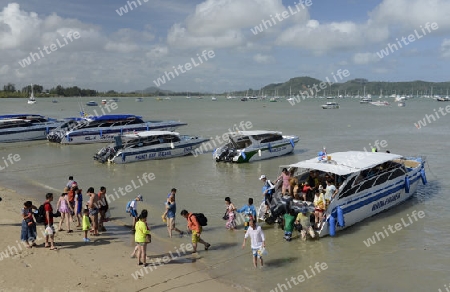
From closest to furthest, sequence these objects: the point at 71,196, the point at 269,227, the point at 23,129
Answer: the point at 269,227
the point at 71,196
the point at 23,129

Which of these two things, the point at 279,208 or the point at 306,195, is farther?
the point at 306,195

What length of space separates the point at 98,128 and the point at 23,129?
7.31 metres

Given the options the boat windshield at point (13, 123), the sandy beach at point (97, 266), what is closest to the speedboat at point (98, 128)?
the boat windshield at point (13, 123)

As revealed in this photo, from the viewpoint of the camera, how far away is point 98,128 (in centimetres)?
3481

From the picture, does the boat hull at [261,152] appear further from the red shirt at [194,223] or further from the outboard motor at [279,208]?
the red shirt at [194,223]

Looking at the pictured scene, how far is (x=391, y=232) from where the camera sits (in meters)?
13.1

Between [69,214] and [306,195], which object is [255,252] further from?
[69,214]

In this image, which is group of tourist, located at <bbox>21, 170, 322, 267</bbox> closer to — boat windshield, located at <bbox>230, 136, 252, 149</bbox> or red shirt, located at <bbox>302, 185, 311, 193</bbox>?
red shirt, located at <bbox>302, 185, 311, 193</bbox>

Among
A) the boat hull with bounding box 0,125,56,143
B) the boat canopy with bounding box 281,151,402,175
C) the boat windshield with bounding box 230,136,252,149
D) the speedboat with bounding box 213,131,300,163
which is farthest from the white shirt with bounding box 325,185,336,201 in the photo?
the boat hull with bounding box 0,125,56,143

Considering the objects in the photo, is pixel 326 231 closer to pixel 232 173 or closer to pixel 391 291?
pixel 391 291

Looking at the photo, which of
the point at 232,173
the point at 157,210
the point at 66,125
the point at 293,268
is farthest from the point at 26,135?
the point at 293,268

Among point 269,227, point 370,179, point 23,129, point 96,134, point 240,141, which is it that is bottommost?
point 269,227

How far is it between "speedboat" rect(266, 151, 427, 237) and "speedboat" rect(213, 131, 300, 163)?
9015 mm

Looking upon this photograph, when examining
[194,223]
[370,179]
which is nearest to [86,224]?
[194,223]
